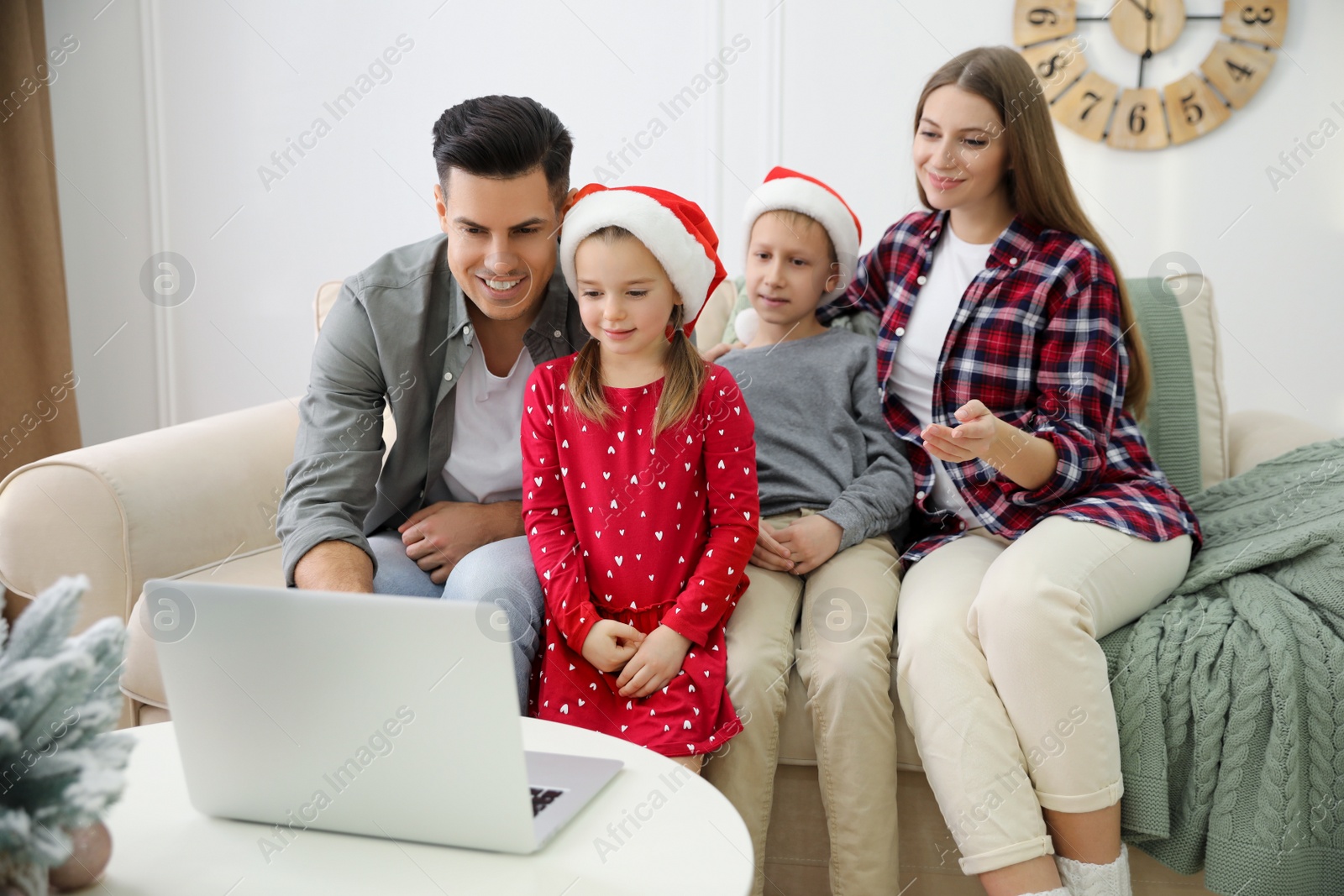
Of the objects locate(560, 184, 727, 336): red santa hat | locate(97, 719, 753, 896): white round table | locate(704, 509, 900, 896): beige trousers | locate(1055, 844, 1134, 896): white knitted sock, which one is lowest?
locate(1055, 844, 1134, 896): white knitted sock

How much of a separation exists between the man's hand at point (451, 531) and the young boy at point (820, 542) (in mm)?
381

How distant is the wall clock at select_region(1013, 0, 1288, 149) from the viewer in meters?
2.38

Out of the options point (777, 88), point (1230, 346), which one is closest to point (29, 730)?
point (777, 88)

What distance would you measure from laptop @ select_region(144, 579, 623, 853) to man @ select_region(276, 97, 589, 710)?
1.54 ft

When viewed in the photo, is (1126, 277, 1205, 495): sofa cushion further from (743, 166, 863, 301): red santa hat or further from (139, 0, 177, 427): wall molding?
(139, 0, 177, 427): wall molding

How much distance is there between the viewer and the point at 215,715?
0.82 m

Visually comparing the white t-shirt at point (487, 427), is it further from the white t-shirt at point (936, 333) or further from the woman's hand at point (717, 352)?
the white t-shirt at point (936, 333)

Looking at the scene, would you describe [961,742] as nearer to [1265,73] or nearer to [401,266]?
[401,266]

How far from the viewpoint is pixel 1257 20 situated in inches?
93.2

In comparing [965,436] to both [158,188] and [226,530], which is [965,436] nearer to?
[226,530]

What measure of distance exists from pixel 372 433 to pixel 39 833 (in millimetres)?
948

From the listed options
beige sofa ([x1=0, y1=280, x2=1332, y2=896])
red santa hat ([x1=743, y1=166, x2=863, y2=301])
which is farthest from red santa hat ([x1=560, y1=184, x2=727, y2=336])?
beige sofa ([x1=0, y1=280, x2=1332, y2=896])

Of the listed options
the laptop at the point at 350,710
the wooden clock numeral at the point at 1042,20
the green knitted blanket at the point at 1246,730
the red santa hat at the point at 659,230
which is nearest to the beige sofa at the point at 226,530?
the green knitted blanket at the point at 1246,730

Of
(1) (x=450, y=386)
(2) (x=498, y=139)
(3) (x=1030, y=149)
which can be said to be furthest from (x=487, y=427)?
(3) (x=1030, y=149)
